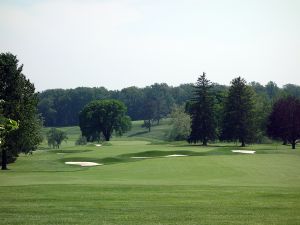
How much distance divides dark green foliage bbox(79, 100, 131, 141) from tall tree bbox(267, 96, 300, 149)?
49705 mm

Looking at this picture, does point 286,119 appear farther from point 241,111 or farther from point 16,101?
point 16,101

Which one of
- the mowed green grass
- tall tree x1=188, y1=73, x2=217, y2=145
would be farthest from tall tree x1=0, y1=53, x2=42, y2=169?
tall tree x1=188, y1=73, x2=217, y2=145

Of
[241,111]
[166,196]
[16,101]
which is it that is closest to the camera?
[166,196]

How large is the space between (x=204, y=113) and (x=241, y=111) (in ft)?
21.0

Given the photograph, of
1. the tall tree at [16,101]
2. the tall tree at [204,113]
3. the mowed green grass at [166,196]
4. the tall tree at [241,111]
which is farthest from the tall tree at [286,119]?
the tall tree at [16,101]

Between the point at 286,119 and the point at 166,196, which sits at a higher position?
the point at 286,119

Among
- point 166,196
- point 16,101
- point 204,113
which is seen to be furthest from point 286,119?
point 166,196

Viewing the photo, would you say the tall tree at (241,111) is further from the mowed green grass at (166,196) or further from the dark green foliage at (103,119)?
the dark green foliage at (103,119)

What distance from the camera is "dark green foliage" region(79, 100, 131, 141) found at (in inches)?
4626

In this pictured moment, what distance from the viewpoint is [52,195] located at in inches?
889

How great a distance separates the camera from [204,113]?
76.0 m

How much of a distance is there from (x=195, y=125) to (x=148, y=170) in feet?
135

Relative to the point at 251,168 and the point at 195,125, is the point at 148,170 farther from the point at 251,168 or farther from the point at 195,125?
the point at 195,125

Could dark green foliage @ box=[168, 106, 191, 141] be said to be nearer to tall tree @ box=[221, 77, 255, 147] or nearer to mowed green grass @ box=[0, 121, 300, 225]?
tall tree @ box=[221, 77, 255, 147]
